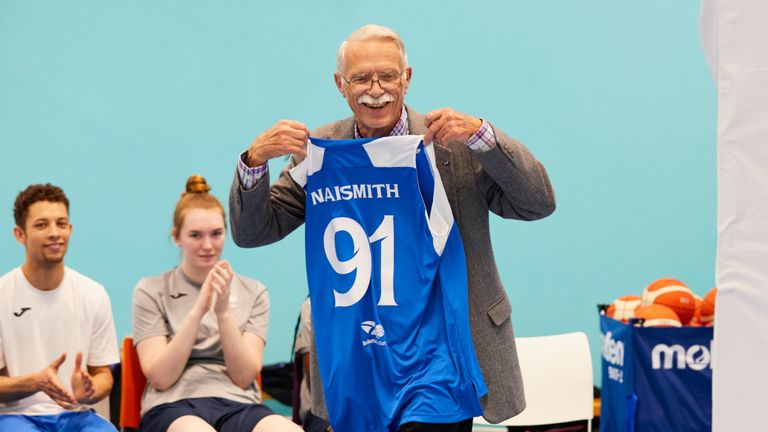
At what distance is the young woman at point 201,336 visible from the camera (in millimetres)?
3920

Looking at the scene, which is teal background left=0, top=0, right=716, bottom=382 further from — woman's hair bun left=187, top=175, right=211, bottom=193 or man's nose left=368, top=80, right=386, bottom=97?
man's nose left=368, top=80, right=386, bottom=97

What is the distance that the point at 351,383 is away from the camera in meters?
2.74

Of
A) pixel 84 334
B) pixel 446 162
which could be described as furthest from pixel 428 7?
pixel 446 162

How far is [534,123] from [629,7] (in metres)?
0.95

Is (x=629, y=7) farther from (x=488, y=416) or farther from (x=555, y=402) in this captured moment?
(x=488, y=416)

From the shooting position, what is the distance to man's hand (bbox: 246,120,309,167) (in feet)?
8.95

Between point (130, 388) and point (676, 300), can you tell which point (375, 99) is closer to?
point (130, 388)

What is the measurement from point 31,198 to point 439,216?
214 cm

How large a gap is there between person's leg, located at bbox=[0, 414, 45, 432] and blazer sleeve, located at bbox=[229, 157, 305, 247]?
4.82ft

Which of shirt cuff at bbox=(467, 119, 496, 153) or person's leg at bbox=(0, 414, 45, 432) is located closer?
shirt cuff at bbox=(467, 119, 496, 153)

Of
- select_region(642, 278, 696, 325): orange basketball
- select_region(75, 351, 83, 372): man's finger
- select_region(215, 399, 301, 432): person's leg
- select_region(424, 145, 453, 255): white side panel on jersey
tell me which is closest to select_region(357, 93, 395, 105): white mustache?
select_region(424, 145, 453, 255): white side panel on jersey

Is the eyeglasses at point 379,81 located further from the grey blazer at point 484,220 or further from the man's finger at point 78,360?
the man's finger at point 78,360

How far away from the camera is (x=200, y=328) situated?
4156 mm

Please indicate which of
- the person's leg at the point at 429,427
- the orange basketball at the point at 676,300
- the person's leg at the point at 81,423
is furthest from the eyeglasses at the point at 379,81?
the orange basketball at the point at 676,300
